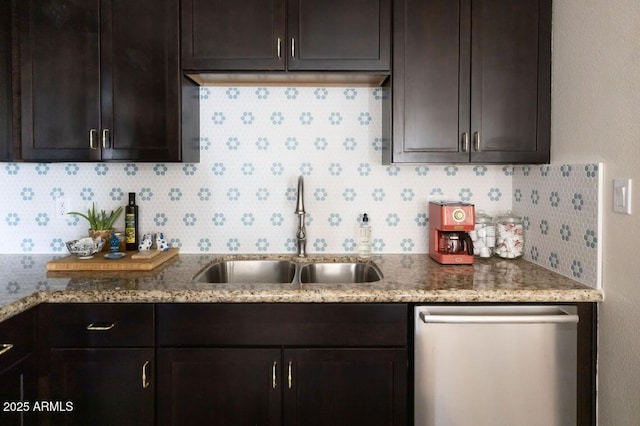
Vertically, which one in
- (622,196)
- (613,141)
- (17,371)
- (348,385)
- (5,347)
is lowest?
(348,385)

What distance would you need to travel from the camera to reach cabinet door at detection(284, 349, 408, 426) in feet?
5.44

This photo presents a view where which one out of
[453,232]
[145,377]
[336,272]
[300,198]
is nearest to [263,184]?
[300,198]

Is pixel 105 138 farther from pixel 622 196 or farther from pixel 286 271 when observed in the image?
pixel 622 196

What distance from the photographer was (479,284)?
1733mm

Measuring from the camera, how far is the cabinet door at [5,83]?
6.44ft

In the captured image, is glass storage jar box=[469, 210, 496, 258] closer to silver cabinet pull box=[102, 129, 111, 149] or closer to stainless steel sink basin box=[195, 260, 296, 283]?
stainless steel sink basin box=[195, 260, 296, 283]

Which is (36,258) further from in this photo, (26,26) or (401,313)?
(401,313)

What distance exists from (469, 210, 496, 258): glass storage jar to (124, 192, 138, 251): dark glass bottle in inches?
66.1

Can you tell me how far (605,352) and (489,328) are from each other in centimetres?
42

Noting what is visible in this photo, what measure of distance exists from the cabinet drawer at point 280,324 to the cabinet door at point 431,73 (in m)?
0.76

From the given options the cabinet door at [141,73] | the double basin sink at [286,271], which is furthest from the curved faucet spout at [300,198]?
the cabinet door at [141,73]

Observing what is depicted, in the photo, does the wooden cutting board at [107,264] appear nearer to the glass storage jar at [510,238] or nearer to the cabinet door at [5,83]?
the cabinet door at [5,83]

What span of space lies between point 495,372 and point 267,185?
4.47 ft

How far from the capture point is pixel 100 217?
234cm
